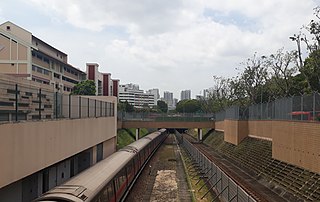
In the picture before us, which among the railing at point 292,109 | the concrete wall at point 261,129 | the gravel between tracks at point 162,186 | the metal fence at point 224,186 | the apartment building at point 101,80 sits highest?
the apartment building at point 101,80

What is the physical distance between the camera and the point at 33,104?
561 inches

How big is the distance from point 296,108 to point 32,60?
5580cm

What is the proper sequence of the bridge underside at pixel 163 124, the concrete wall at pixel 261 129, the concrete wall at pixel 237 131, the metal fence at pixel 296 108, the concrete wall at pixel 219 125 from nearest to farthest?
1. the metal fence at pixel 296 108
2. the concrete wall at pixel 261 129
3. the concrete wall at pixel 237 131
4. the concrete wall at pixel 219 125
5. the bridge underside at pixel 163 124

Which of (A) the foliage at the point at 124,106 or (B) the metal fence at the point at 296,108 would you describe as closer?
(B) the metal fence at the point at 296,108

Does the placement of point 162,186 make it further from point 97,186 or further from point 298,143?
point 97,186

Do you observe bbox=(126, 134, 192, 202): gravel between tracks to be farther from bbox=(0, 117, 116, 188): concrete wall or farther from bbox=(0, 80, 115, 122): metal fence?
bbox=(0, 80, 115, 122): metal fence

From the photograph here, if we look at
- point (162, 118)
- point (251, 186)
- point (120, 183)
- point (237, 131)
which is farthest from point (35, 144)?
point (162, 118)

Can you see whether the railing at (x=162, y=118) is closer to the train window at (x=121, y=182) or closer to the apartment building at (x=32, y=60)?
the apartment building at (x=32, y=60)

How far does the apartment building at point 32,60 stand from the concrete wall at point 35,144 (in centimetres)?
3613

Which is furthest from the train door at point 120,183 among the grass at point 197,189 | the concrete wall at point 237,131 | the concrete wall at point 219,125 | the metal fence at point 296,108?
the concrete wall at point 219,125

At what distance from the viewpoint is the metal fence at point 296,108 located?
19688 mm

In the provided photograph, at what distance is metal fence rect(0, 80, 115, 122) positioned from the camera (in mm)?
12230

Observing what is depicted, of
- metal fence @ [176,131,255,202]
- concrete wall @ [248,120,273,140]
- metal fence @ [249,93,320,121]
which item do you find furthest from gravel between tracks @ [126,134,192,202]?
metal fence @ [249,93,320,121]

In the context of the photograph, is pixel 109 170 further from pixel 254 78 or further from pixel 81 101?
pixel 254 78
